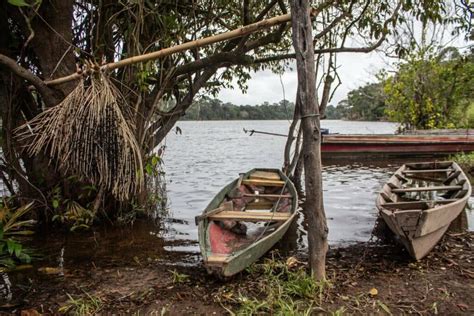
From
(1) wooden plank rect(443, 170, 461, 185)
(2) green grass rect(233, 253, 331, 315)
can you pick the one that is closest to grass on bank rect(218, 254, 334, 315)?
(2) green grass rect(233, 253, 331, 315)

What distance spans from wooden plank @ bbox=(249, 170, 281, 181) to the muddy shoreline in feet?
9.29

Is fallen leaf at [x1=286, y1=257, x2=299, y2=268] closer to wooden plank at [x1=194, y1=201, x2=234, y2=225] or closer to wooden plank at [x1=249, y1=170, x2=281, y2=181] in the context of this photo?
wooden plank at [x1=194, y1=201, x2=234, y2=225]

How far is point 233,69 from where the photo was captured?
9.79 metres

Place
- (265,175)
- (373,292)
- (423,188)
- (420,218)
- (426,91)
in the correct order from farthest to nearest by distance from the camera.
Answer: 1. (426,91)
2. (265,175)
3. (423,188)
4. (420,218)
5. (373,292)

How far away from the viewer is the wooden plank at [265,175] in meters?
7.76

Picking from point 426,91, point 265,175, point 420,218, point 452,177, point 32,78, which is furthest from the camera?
point 426,91

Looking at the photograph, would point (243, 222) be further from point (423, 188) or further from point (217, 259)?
point (423, 188)

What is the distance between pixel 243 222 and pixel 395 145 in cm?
1172

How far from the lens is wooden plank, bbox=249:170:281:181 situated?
7.76 m

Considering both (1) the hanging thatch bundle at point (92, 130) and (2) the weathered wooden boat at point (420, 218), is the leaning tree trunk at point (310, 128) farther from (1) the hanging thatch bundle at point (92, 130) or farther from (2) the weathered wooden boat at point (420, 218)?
(1) the hanging thatch bundle at point (92, 130)

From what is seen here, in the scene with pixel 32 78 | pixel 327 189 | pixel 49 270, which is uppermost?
pixel 32 78

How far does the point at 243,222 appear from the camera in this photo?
605cm

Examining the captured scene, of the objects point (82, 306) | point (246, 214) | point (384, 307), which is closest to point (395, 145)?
point (246, 214)

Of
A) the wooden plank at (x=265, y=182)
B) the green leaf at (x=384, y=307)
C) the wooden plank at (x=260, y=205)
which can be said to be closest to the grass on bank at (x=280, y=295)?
the green leaf at (x=384, y=307)
